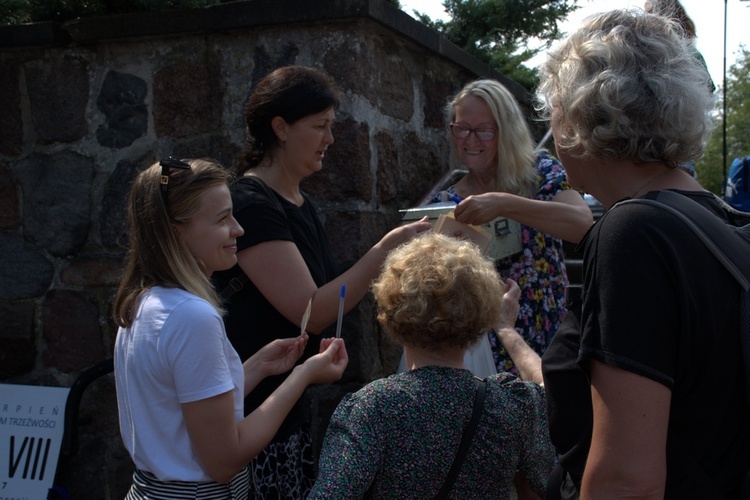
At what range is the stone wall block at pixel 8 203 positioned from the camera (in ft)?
10.2

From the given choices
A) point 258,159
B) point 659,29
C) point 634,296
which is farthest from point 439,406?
point 258,159

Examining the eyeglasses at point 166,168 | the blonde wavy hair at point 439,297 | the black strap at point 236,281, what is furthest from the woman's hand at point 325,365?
the eyeglasses at point 166,168

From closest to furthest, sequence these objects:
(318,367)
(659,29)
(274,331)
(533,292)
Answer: (659,29), (318,367), (274,331), (533,292)

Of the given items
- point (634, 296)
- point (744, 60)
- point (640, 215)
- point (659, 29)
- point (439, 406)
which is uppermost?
point (744, 60)

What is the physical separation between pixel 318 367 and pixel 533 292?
1.14m

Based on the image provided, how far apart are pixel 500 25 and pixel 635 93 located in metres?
3.33

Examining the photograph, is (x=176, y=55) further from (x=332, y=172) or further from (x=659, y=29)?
(x=659, y=29)

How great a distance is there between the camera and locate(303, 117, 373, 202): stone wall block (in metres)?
2.75

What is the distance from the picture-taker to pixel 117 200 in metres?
3.01

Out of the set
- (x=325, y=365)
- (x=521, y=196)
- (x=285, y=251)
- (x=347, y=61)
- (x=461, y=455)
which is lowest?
(x=461, y=455)

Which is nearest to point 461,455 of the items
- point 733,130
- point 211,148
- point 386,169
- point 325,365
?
point 325,365

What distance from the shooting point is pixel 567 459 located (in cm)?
140

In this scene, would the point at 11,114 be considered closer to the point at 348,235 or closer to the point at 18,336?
the point at 18,336

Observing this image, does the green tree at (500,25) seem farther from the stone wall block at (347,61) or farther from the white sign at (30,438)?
the white sign at (30,438)
